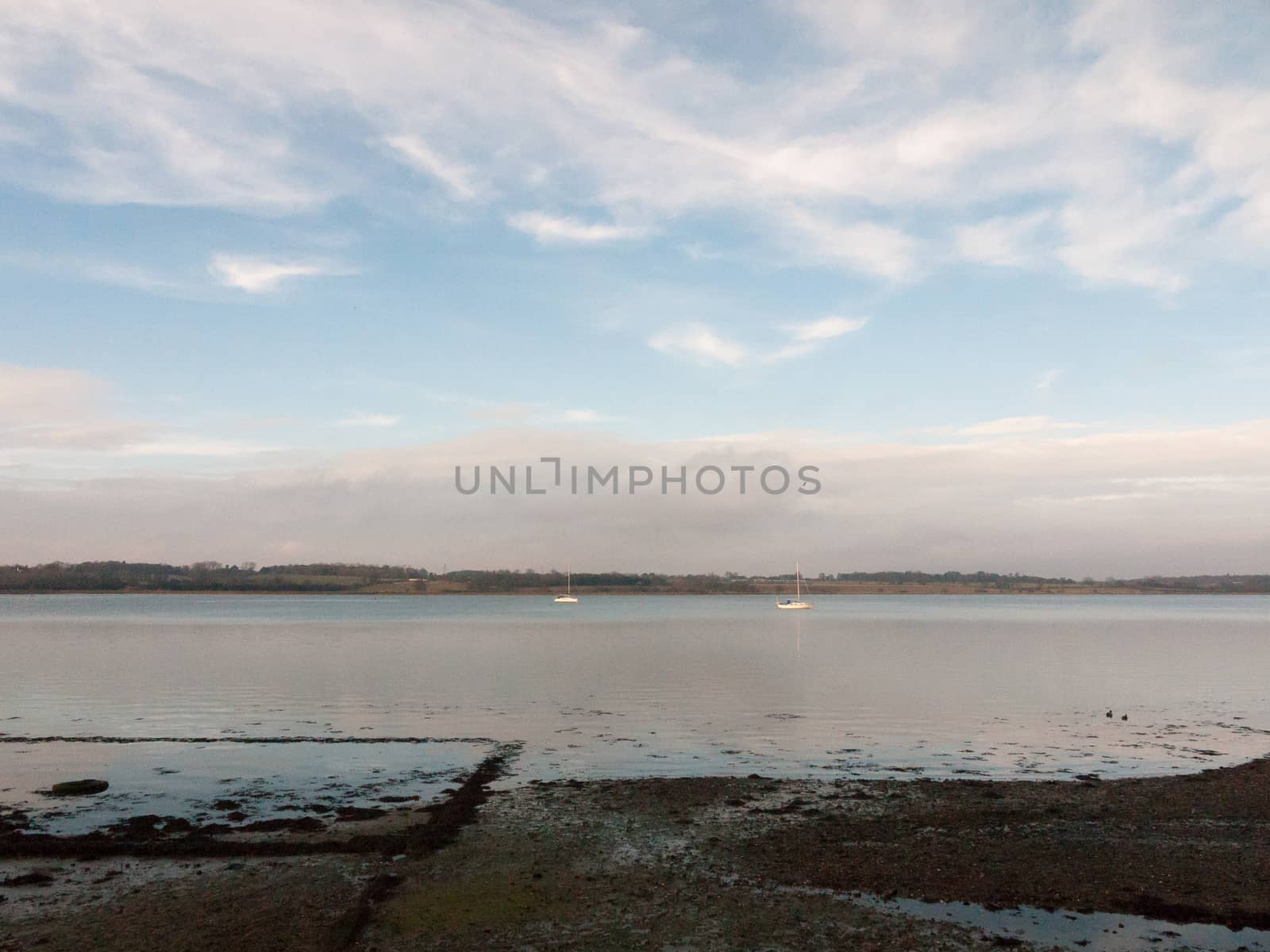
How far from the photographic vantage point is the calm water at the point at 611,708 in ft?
73.0

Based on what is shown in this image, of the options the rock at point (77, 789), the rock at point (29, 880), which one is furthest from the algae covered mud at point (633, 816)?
the rock at point (77, 789)

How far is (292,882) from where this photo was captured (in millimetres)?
12609

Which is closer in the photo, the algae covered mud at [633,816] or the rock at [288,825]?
the algae covered mud at [633,816]

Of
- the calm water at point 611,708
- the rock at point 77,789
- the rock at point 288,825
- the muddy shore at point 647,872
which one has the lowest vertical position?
the calm water at point 611,708

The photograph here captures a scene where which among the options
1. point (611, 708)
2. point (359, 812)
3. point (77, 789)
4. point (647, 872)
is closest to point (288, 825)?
point (359, 812)

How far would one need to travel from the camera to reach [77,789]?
1889cm

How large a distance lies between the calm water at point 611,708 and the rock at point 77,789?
0.59 metres

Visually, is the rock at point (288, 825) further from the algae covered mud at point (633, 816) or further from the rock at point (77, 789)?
the rock at point (77, 789)

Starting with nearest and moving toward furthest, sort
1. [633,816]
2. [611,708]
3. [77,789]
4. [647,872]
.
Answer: [647,872] < [633,816] < [77,789] < [611,708]

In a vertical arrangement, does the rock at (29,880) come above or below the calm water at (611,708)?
above

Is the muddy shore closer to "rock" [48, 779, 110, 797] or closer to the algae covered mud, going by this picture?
the algae covered mud

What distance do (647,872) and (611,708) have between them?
20.3 metres

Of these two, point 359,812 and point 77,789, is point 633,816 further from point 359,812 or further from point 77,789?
point 77,789

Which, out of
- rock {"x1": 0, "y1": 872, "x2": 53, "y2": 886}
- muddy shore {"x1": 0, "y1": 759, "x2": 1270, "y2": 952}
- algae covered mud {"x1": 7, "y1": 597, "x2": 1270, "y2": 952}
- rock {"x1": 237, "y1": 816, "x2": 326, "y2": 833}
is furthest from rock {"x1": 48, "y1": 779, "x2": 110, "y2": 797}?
rock {"x1": 0, "y1": 872, "x2": 53, "y2": 886}
